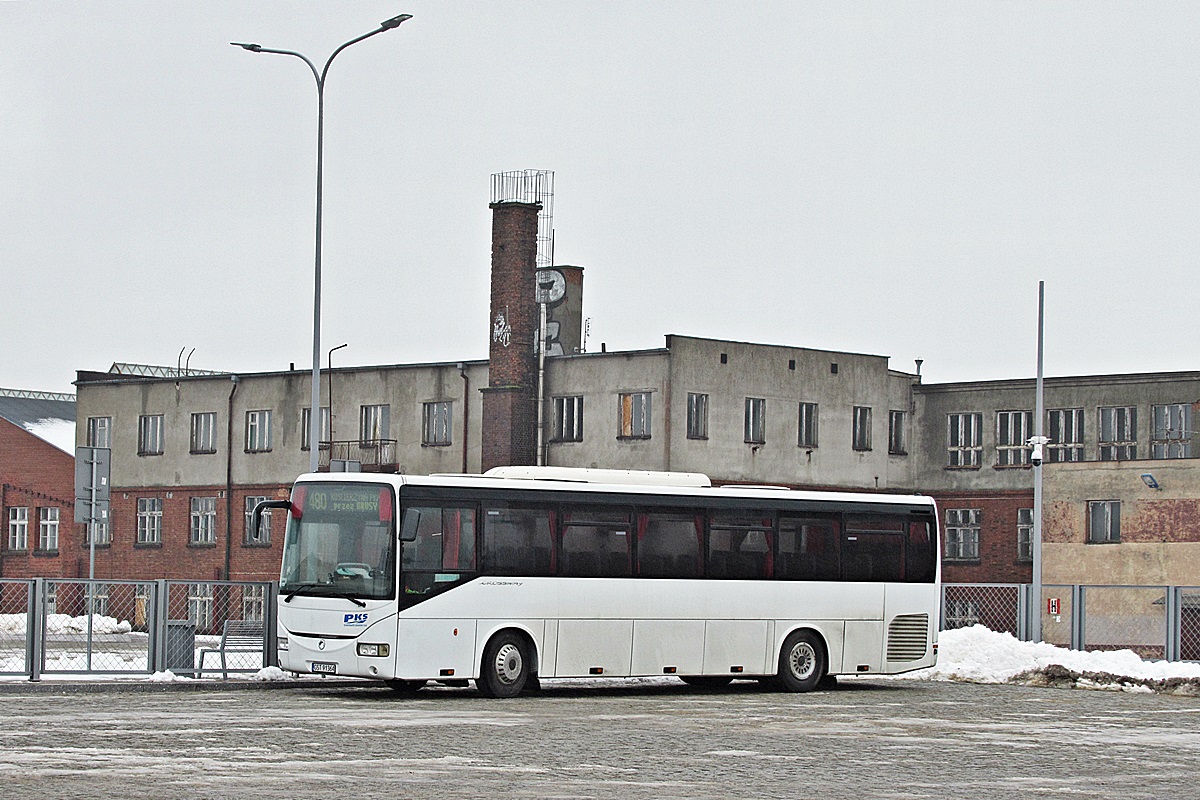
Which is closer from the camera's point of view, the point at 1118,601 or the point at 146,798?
the point at 146,798

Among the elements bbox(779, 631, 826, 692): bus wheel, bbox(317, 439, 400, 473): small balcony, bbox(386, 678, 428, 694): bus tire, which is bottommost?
bbox(386, 678, 428, 694): bus tire

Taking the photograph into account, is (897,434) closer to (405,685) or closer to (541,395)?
(541,395)

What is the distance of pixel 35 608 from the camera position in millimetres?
26312

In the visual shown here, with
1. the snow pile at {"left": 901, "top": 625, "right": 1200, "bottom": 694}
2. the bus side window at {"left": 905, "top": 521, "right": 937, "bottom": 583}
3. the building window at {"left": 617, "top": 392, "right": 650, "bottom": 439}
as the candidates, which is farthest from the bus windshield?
the building window at {"left": 617, "top": 392, "right": 650, "bottom": 439}

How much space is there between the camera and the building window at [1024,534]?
66.1 m

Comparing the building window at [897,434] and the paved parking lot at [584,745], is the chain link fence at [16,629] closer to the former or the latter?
the paved parking lot at [584,745]

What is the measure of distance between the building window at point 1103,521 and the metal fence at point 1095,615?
4.72m

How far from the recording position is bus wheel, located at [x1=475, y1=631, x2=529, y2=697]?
25.4 meters

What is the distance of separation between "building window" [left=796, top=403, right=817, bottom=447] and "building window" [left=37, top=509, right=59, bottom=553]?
3139 centimetres

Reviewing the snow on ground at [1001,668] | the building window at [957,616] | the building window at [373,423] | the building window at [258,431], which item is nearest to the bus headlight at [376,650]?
the snow on ground at [1001,668]

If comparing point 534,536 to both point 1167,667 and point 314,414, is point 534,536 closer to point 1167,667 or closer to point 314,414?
point 314,414

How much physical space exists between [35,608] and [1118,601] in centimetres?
3544

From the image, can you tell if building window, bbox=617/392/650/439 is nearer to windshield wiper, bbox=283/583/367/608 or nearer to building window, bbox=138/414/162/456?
building window, bbox=138/414/162/456

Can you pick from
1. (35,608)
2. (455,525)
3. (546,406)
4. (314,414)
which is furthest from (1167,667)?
(546,406)
